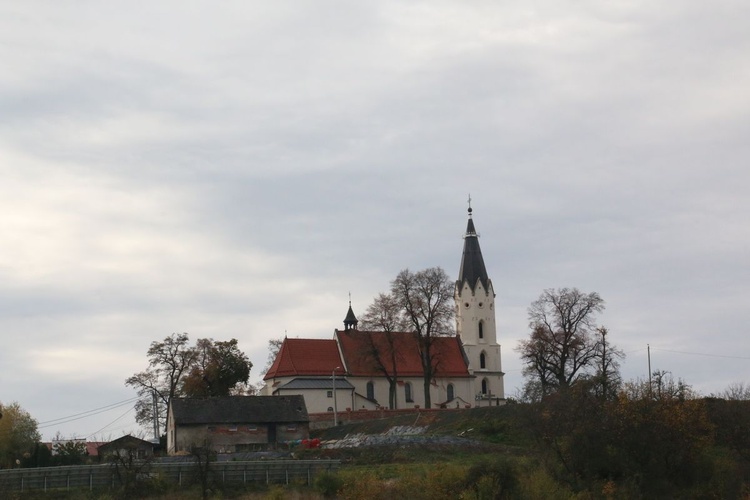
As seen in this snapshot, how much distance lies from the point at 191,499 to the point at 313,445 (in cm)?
2251

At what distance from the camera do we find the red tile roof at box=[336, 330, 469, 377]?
8988 centimetres

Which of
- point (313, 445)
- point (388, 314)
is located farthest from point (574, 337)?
point (313, 445)

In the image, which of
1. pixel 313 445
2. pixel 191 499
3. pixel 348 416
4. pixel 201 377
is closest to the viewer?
pixel 191 499

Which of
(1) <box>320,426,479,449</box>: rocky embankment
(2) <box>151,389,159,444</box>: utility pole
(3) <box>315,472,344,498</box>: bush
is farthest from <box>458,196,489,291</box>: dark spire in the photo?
(3) <box>315,472,344,498</box>: bush

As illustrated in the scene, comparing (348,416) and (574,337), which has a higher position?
(574,337)

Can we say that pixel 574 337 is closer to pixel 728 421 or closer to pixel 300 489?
pixel 728 421

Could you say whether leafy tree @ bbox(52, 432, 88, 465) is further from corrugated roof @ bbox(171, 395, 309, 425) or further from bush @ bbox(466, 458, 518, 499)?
bush @ bbox(466, 458, 518, 499)

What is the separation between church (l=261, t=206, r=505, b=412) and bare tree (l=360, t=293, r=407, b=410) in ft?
0.29

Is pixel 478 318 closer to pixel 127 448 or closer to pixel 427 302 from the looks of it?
pixel 427 302

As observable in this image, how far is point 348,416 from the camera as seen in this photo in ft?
260

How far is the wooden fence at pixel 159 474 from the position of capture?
4150cm

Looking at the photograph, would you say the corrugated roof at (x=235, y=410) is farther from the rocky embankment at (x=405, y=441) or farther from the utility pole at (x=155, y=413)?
the utility pole at (x=155, y=413)

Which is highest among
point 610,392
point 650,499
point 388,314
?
point 388,314

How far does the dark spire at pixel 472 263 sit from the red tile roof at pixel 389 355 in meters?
7.09
